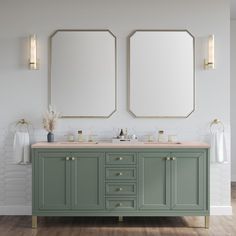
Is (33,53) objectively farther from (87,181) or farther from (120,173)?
(120,173)

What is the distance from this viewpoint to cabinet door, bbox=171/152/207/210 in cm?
Answer: 436

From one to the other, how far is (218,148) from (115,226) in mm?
1456

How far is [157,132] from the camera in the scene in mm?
4902

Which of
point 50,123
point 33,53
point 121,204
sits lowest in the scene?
point 121,204

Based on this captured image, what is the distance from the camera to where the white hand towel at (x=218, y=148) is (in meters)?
4.76

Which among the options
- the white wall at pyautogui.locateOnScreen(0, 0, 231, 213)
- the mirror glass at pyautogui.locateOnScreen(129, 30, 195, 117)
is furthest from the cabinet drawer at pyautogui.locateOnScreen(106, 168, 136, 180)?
the mirror glass at pyautogui.locateOnScreen(129, 30, 195, 117)

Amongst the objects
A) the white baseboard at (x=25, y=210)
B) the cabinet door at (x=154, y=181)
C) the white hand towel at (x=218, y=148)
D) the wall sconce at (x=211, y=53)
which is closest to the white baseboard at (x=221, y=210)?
the white baseboard at (x=25, y=210)

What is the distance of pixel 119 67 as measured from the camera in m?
4.89

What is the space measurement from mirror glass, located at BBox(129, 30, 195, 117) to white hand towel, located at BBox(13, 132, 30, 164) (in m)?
1.26

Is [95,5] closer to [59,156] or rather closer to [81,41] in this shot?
[81,41]

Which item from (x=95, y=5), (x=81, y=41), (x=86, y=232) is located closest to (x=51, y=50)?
(x=81, y=41)

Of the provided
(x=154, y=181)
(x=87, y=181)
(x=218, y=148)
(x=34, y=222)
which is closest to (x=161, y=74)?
(x=218, y=148)

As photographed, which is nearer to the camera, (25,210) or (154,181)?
(154,181)

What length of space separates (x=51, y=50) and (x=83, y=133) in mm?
1040
